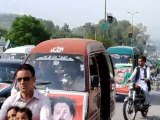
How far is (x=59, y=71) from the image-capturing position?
7.63m

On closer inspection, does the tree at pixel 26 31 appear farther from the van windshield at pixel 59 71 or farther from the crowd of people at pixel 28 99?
the crowd of people at pixel 28 99

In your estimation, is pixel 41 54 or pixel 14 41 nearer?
pixel 41 54

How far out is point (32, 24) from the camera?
75.5m

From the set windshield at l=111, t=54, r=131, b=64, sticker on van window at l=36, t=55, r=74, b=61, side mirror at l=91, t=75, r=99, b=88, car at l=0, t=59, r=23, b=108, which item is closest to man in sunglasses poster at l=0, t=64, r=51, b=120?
side mirror at l=91, t=75, r=99, b=88

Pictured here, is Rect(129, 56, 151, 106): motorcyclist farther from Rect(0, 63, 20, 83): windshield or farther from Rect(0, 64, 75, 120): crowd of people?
Rect(0, 64, 75, 120): crowd of people

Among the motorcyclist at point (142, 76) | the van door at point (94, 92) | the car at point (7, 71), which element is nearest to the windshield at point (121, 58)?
the motorcyclist at point (142, 76)

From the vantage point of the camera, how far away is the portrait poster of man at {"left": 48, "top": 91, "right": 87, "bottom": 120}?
6.79 metres

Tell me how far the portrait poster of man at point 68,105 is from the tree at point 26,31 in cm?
6430

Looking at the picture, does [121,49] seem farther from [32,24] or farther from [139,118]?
[32,24]

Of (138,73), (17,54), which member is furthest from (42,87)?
(17,54)

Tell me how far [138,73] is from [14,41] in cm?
6098

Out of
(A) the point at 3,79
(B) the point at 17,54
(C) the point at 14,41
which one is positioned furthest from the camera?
(C) the point at 14,41

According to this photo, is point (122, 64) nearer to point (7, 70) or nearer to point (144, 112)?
point (144, 112)

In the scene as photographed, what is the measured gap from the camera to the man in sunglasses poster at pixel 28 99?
3.89 metres
